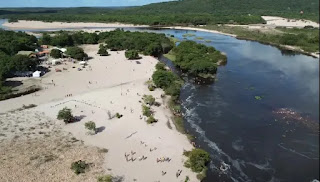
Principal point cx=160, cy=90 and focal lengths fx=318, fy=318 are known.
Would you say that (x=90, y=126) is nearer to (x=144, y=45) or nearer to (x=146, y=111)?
(x=146, y=111)

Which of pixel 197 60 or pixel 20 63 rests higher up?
pixel 197 60

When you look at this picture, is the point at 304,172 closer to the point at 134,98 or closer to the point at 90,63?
the point at 134,98

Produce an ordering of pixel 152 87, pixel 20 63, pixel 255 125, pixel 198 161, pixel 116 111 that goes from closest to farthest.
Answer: pixel 198 161
pixel 255 125
pixel 116 111
pixel 152 87
pixel 20 63

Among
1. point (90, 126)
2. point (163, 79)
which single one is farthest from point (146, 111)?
point (163, 79)

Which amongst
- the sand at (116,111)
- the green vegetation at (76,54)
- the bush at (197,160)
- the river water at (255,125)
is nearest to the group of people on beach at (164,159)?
the sand at (116,111)

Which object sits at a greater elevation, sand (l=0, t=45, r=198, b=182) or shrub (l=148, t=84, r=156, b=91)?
shrub (l=148, t=84, r=156, b=91)

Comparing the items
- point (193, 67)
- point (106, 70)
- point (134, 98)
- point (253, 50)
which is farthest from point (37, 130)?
point (253, 50)

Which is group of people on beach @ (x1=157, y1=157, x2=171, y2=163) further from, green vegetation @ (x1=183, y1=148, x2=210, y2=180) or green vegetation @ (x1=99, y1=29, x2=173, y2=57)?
green vegetation @ (x1=99, y1=29, x2=173, y2=57)

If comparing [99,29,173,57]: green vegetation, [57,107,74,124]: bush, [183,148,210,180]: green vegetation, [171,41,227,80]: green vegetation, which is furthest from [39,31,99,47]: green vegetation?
[183,148,210,180]: green vegetation
